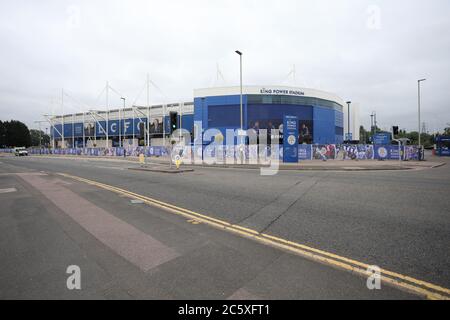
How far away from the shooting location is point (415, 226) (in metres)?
5.28

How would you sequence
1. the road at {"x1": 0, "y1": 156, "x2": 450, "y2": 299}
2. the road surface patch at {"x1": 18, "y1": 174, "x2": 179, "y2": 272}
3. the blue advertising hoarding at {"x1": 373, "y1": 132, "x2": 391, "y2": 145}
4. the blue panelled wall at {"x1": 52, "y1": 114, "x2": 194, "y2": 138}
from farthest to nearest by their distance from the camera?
the blue panelled wall at {"x1": 52, "y1": 114, "x2": 194, "y2": 138}, the blue advertising hoarding at {"x1": 373, "y1": 132, "x2": 391, "y2": 145}, the road surface patch at {"x1": 18, "y1": 174, "x2": 179, "y2": 272}, the road at {"x1": 0, "y1": 156, "x2": 450, "y2": 299}

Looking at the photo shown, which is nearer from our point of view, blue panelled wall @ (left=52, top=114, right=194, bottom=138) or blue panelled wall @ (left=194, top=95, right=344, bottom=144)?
blue panelled wall @ (left=194, top=95, right=344, bottom=144)

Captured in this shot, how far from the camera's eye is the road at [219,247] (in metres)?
3.15

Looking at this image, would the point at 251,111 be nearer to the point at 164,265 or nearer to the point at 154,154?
the point at 154,154

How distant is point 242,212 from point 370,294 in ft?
13.0

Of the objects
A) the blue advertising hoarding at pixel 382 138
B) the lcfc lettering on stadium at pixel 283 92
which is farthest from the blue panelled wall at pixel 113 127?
the blue advertising hoarding at pixel 382 138

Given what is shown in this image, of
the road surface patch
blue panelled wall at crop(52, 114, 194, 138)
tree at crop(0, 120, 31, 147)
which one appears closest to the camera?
the road surface patch

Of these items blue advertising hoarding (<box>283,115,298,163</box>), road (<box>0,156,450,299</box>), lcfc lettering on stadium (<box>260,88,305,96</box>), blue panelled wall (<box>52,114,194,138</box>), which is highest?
lcfc lettering on stadium (<box>260,88,305,96</box>)

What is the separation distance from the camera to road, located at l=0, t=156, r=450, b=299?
10.3 ft

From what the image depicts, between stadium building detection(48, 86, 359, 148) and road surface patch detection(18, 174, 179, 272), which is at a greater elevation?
stadium building detection(48, 86, 359, 148)

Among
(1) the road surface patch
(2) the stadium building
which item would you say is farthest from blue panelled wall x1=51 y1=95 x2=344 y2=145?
(1) the road surface patch

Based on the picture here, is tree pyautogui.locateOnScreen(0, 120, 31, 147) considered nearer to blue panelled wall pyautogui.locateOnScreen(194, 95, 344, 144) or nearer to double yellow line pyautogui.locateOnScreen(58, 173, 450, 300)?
blue panelled wall pyautogui.locateOnScreen(194, 95, 344, 144)

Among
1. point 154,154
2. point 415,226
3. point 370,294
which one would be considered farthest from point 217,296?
point 154,154

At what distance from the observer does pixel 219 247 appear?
4.42 m
